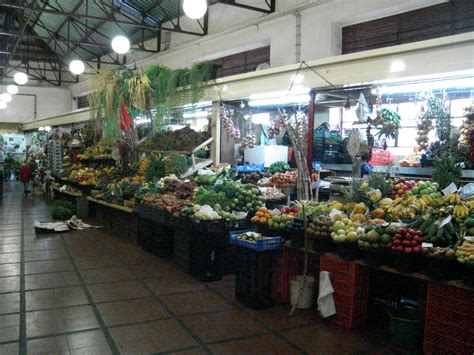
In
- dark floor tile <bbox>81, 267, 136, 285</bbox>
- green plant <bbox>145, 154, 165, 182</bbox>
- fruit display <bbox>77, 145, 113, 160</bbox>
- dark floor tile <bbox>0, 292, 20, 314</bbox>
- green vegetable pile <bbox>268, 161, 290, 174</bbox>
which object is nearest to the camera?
dark floor tile <bbox>0, 292, 20, 314</bbox>

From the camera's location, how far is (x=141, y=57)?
1312cm

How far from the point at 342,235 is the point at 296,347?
1.09 m

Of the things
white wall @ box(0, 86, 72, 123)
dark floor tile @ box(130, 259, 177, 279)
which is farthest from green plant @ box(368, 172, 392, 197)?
white wall @ box(0, 86, 72, 123)

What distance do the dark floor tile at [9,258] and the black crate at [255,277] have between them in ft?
12.0

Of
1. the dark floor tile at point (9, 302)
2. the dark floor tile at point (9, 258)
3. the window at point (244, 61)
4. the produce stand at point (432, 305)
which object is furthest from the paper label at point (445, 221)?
the window at point (244, 61)

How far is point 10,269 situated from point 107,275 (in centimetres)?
142

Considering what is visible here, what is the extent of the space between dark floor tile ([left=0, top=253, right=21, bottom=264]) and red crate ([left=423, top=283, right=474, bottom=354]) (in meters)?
5.54

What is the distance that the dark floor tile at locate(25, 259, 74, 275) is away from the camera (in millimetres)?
5805

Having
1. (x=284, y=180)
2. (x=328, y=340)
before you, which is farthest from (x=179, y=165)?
(x=328, y=340)

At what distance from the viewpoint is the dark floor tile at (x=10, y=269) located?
566 centimetres

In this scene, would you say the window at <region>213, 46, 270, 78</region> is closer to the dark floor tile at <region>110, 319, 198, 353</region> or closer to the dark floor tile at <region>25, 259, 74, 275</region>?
the dark floor tile at <region>25, 259, 74, 275</region>

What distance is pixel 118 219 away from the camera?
28.1 ft

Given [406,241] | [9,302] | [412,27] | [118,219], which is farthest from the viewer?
[118,219]

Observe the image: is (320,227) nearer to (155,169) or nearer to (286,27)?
(155,169)
